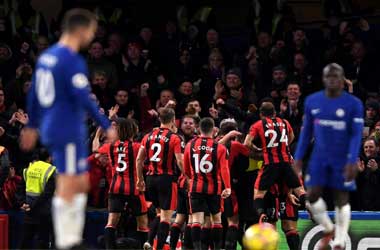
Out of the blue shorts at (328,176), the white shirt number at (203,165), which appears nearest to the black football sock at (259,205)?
the white shirt number at (203,165)

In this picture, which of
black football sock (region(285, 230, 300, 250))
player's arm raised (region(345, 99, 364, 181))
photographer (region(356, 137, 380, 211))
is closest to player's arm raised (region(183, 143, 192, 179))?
black football sock (region(285, 230, 300, 250))

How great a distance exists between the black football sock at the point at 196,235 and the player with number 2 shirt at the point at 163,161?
39 centimetres

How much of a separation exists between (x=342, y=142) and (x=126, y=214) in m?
5.59

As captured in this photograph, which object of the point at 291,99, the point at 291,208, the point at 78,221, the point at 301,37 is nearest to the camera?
the point at 78,221

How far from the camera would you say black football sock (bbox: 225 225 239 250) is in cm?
1663

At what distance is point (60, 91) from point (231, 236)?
21.5 ft

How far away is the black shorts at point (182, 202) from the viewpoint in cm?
1723

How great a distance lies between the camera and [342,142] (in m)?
12.7

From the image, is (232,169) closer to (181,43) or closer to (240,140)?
(240,140)

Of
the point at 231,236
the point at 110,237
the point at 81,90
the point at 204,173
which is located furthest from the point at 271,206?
the point at 81,90

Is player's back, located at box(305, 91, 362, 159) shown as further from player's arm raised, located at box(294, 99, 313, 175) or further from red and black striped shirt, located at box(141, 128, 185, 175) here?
red and black striped shirt, located at box(141, 128, 185, 175)

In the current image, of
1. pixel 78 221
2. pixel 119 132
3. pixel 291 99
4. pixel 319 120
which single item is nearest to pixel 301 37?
pixel 291 99

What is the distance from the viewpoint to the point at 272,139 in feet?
54.0

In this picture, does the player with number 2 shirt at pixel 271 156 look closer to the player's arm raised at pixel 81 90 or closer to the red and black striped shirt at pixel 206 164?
the red and black striped shirt at pixel 206 164
